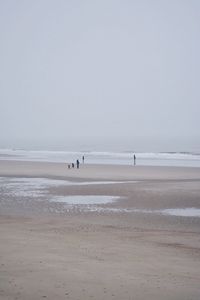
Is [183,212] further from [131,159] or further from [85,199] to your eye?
[131,159]

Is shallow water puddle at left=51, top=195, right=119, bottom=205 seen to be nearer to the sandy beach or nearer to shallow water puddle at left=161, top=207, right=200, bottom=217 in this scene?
the sandy beach

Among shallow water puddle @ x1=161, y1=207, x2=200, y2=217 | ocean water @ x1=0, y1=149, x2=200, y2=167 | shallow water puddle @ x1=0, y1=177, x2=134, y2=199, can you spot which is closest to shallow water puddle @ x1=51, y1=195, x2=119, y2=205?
shallow water puddle @ x1=0, y1=177, x2=134, y2=199

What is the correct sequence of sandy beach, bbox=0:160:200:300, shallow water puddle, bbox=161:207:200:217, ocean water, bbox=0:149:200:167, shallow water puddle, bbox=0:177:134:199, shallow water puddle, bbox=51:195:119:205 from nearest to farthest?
sandy beach, bbox=0:160:200:300 < shallow water puddle, bbox=161:207:200:217 < shallow water puddle, bbox=51:195:119:205 < shallow water puddle, bbox=0:177:134:199 < ocean water, bbox=0:149:200:167

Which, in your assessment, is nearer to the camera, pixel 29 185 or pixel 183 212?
pixel 183 212

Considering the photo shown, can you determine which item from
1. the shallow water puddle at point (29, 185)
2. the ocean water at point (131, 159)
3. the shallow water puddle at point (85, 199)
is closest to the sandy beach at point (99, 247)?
the shallow water puddle at point (85, 199)

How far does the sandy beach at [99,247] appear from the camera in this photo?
868 centimetres

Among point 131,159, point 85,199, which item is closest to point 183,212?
point 85,199

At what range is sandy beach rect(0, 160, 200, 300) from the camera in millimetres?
8680

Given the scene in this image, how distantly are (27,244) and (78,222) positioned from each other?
6.36 m

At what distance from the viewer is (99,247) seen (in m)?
12.7

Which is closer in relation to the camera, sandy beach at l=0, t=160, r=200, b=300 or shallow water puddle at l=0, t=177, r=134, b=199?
sandy beach at l=0, t=160, r=200, b=300

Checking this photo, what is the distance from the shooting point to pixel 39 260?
10.6 m

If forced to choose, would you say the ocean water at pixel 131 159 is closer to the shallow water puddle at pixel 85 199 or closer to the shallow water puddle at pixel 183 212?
the shallow water puddle at pixel 85 199

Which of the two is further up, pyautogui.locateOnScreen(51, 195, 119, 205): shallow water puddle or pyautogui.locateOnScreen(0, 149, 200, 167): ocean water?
pyautogui.locateOnScreen(0, 149, 200, 167): ocean water
